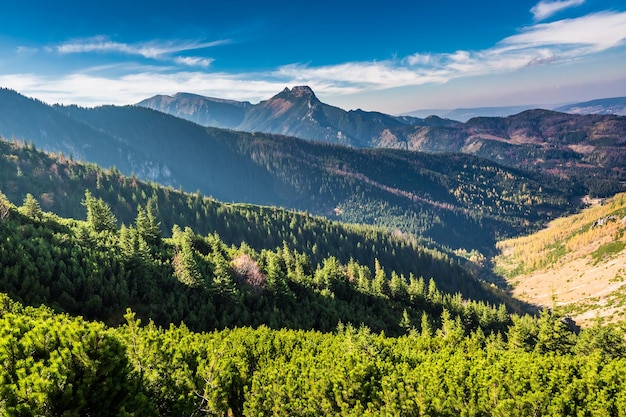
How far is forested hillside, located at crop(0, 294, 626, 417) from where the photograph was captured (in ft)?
47.5

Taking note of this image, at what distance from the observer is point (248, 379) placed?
31.0 m

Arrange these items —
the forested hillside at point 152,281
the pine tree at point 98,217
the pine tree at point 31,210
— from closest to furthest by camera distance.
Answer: the forested hillside at point 152,281
the pine tree at point 31,210
the pine tree at point 98,217

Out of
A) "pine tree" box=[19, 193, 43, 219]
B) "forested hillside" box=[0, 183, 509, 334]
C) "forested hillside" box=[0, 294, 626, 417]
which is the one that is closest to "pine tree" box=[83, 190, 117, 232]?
"forested hillside" box=[0, 183, 509, 334]

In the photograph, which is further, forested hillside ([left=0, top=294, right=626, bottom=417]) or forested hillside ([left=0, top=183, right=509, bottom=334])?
forested hillside ([left=0, top=183, right=509, bottom=334])

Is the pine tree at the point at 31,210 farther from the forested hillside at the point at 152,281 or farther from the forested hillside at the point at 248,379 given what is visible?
the forested hillside at the point at 248,379

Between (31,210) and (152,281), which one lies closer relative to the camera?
(152,281)

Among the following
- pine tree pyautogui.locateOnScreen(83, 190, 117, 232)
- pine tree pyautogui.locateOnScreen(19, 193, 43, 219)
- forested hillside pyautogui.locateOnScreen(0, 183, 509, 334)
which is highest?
pine tree pyautogui.locateOnScreen(19, 193, 43, 219)

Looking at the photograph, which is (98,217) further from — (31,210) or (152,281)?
(152,281)

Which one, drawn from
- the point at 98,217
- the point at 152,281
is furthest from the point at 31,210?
the point at 152,281

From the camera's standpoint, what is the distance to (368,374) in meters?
31.4

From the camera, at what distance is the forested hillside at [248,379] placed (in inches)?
571

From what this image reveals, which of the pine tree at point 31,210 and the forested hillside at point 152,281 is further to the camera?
the pine tree at point 31,210

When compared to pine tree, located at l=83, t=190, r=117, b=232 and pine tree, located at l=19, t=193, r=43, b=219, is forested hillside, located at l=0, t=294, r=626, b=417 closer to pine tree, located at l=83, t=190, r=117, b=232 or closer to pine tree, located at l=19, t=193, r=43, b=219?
pine tree, located at l=19, t=193, r=43, b=219

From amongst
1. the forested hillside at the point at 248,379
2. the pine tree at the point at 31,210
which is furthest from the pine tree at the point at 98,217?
the forested hillside at the point at 248,379
